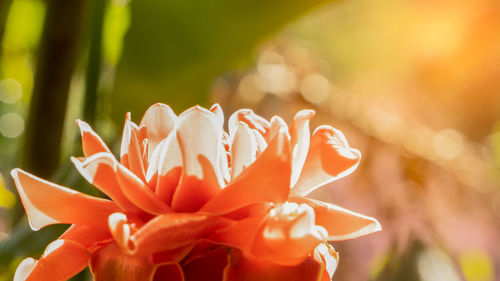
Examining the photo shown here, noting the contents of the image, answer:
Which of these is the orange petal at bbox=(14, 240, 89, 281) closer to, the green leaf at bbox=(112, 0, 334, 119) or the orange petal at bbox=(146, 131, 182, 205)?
the orange petal at bbox=(146, 131, 182, 205)

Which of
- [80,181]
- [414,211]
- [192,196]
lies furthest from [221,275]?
[414,211]

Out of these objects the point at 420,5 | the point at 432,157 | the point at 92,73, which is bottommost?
the point at 432,157

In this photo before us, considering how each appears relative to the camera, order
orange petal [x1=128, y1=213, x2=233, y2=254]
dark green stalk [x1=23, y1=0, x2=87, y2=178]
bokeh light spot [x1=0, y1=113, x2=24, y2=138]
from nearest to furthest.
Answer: orange petal [x1=128, y1=213, x2=233, y2=254] → dark green stalk [x1=23, y1=0, x2=87, y2=178] → bokeh light spot [x1=0, y1=113, x2=24, y2=138]

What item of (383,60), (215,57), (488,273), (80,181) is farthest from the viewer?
(383,60)

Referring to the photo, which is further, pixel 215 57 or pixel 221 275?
pixel 215 57

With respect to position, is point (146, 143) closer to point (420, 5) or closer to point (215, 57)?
point (215, 57)

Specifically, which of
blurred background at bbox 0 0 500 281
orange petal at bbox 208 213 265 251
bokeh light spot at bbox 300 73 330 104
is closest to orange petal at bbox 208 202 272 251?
orange petal at bbox 208 213 265 251
